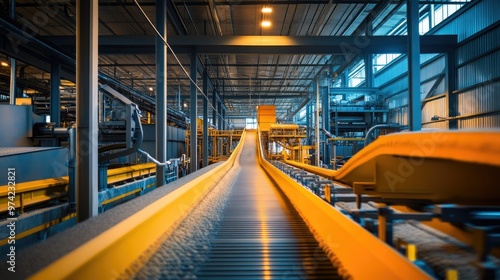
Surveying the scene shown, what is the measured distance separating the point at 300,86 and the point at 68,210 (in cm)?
1652

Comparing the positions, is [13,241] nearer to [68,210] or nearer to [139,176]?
[68,210]

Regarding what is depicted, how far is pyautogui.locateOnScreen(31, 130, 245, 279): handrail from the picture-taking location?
3.03ft

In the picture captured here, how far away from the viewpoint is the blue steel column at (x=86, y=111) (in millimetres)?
2609

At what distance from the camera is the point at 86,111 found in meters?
2.63

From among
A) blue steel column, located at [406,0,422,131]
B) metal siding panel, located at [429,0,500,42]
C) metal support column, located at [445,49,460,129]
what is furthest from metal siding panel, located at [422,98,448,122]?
blue steel column, located at [406,0,422,131]

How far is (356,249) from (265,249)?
69cm

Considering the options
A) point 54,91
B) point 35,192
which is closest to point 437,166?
point 35,192

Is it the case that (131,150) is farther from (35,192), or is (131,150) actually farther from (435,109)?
(435,109)

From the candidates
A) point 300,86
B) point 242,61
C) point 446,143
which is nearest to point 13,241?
point 446,143

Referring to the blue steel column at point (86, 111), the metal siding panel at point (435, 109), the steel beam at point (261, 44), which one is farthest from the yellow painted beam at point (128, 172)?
the metal siding panel at point (435, 109)

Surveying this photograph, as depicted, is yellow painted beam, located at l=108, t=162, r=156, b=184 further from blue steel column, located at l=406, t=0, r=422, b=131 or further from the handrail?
blue steel column, located at l=406, t=0, r=422, b=131

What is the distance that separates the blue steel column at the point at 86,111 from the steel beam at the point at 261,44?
611 centimetres

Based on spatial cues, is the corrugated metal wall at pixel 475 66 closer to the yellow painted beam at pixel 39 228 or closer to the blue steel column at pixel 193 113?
the blue steel column at pixel 193 113

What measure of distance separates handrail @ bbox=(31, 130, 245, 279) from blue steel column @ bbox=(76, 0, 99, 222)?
3.21 ft
